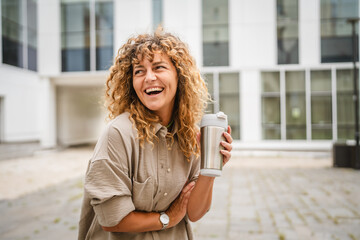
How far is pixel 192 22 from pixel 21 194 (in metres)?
9.78

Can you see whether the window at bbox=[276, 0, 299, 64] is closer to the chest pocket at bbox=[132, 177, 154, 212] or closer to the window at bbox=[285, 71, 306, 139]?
the window at bbox=[285, 71, 306, 139]

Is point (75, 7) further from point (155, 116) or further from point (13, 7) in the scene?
point (155, 116)

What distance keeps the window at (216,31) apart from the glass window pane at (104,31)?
4315mm

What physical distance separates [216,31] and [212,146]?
12.6m

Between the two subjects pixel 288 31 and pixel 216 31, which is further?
pixel 216 31

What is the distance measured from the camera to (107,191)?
4.32 feet

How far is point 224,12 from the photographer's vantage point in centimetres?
1336

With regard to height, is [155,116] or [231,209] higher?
[155,116]

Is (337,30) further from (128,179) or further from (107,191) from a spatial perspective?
(107,191)

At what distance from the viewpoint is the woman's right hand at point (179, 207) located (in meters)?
1.58

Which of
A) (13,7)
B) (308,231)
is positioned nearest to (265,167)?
(308,231)

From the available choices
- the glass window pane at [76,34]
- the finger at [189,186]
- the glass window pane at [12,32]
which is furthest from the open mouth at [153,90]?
the glass window pane at [12,32]

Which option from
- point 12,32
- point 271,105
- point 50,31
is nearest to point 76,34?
point 50,31

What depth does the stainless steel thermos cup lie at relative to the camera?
1501 millimetres
